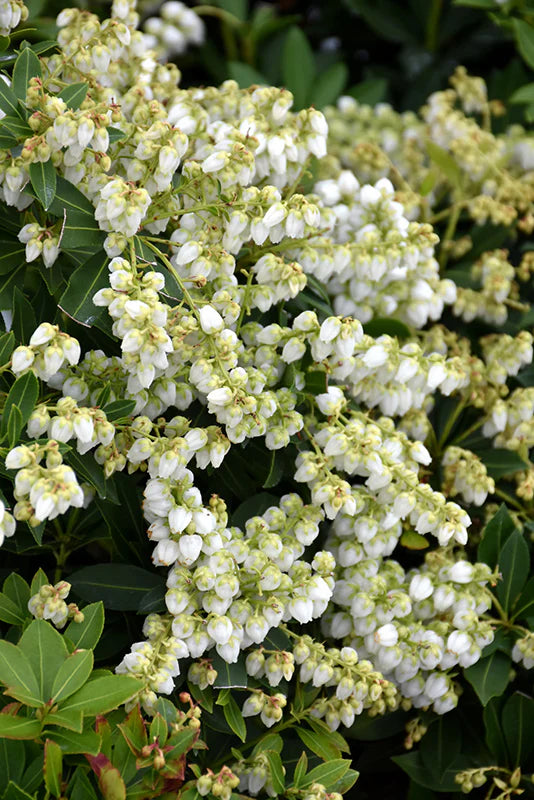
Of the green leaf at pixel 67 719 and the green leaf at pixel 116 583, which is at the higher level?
the green leaf at pixel 67 719

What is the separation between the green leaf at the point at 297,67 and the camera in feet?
8.44

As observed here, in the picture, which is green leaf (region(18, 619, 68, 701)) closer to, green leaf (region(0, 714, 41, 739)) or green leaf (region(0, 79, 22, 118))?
green leaf (region(0, 714, 41, 739))

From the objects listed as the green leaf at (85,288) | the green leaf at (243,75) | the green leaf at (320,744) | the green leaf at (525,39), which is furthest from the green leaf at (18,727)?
the green leaf at (525,39)

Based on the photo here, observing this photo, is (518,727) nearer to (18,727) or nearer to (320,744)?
(320,744)

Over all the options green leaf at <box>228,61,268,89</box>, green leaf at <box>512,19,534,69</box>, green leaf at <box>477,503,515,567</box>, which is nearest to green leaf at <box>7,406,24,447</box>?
green leaf at <box>477,503,515,567</box>

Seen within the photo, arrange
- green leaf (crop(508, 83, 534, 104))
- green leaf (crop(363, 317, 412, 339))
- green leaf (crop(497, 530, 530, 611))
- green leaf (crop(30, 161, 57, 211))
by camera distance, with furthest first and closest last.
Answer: green leaf (crop(508, 83, 534, 104)), green leaf (crop(363, 317, 412, 339)), green leaf (crop(497, 530, 530, 611)), green leaf (crop(30, 161, 57, 211))

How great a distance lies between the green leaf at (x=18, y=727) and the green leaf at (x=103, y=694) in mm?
50

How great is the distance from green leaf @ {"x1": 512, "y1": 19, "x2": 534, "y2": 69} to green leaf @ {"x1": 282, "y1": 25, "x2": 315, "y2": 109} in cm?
58

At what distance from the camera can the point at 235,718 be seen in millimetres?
1514

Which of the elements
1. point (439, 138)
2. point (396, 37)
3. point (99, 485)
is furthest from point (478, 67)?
point (99, 485)

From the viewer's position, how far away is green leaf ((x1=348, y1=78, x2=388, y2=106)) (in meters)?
2.72

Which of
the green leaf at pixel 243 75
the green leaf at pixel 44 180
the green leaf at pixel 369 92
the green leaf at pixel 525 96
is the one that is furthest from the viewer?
the green leaf at pixel 369 92

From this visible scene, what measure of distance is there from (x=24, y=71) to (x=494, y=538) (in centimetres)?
123

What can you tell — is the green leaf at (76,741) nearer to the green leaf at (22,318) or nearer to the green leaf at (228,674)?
the green leaf at (228,674)
